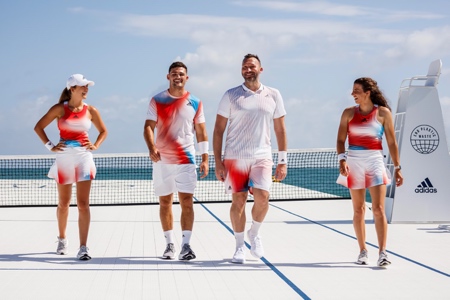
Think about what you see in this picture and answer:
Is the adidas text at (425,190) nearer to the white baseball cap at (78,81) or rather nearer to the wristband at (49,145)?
the white baseball cap at (78,81)

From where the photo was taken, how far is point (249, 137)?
7.33m

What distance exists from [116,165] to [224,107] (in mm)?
9712

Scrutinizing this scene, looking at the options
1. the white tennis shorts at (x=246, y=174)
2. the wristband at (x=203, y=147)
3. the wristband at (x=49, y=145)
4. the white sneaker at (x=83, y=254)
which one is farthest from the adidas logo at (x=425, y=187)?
the wristband at (x=49, y=145)

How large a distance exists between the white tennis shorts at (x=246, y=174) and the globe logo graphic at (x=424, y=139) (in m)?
4.21

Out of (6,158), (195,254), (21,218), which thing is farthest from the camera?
(6,158)

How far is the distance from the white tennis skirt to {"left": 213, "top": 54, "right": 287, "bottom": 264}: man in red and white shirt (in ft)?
4.19

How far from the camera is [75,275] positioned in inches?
269

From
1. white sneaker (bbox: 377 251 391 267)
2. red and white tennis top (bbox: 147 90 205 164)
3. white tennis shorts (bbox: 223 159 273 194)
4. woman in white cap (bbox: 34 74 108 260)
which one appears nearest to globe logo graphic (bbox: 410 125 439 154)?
white sneaker (bbox: 377 251 391 267)

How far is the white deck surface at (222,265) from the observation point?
20.2 feet

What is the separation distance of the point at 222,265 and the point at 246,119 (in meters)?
1.39

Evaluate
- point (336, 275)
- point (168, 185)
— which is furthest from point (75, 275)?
point (336, 275)

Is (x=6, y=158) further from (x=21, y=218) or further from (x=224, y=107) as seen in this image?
(x=224, y=107)

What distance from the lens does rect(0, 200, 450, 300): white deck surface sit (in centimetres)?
616

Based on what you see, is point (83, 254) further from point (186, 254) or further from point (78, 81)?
point (78, 81)
